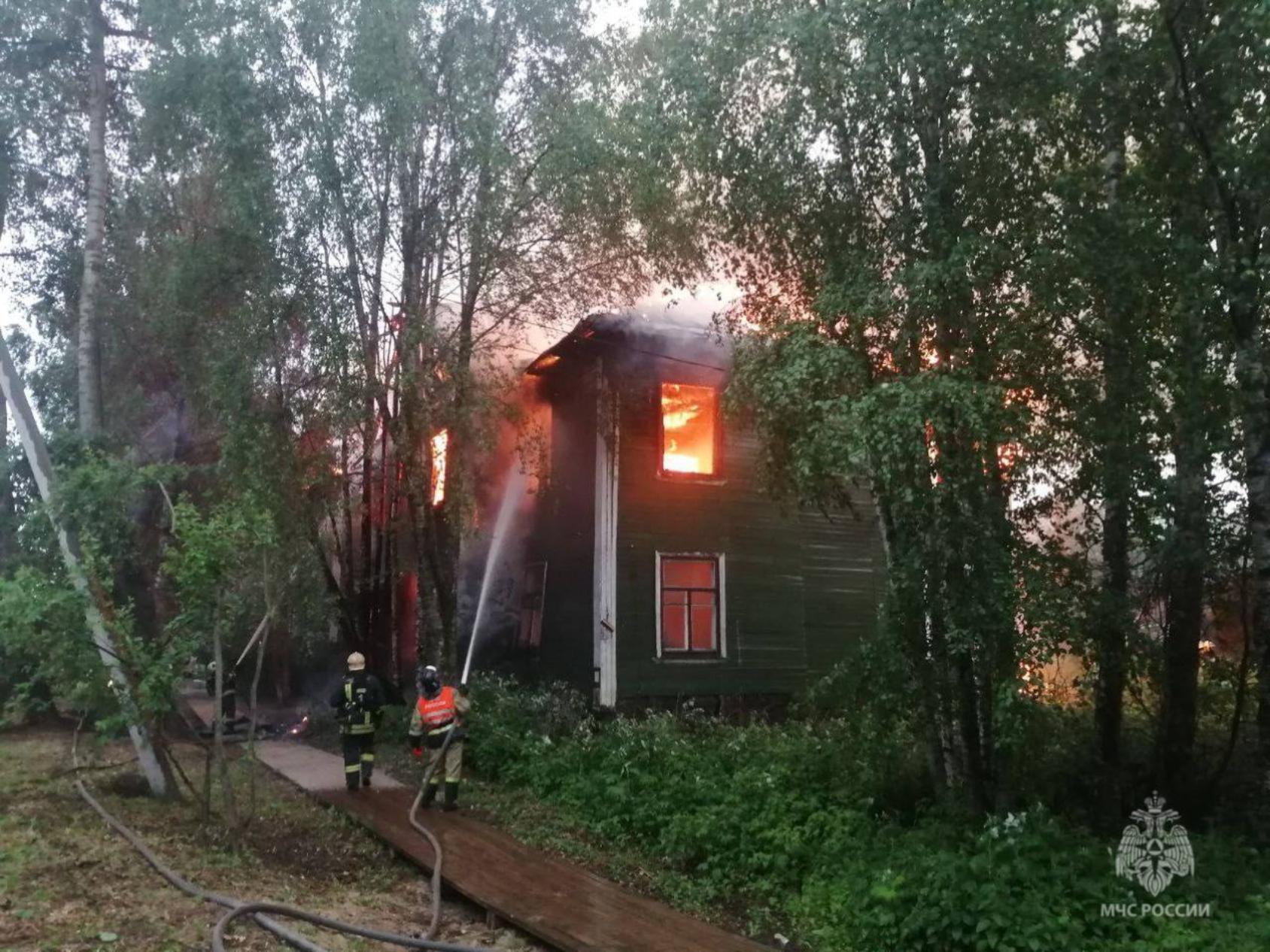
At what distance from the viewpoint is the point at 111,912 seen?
6305mm

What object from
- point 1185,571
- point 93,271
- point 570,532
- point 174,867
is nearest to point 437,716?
point 174,867

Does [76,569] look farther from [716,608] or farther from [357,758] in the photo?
[716,608]

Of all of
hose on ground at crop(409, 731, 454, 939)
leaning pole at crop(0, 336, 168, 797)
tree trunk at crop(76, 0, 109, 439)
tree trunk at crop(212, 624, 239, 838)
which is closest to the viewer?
hose on ground at crop(409, 731, 454, 939)

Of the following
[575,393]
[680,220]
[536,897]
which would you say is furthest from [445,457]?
[536,897]

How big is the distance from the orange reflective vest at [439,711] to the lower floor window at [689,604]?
5363 mm

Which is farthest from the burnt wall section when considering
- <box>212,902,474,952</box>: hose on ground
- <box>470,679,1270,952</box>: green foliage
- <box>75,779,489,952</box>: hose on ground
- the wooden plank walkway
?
<box>212,902,474,952</box>: hose on ground

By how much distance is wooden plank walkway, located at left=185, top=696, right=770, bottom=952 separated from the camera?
6332mm

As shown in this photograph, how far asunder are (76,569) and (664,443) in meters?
9.34

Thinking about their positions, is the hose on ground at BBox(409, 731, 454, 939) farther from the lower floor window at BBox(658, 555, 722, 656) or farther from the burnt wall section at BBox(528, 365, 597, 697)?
the lower floor window at BBox(658, 555, 722, 656)

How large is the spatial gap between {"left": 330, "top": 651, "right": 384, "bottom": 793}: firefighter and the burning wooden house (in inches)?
174

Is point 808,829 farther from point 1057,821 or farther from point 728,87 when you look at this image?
point 728,87

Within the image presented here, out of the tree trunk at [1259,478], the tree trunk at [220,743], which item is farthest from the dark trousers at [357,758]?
the tree trunk at [1259,478]

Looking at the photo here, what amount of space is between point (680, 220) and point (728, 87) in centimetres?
207

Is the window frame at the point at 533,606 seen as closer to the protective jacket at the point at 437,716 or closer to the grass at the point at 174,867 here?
the protective jacket at the point at 437,716
